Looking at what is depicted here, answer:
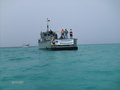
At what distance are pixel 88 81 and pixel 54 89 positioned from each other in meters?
1.79

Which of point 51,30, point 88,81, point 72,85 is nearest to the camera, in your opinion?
point 72,85

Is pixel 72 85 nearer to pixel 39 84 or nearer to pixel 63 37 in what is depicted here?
pixel 39 84

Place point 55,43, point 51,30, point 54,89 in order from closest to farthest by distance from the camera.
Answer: point 54,89 < point 55,43 < point 51,30

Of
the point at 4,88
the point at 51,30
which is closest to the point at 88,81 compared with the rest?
the point at 4,88

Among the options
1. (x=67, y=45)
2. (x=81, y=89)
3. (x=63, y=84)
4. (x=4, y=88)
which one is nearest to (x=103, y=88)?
(x=81, y=89)

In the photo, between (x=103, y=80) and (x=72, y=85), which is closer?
(x=72, y=85)

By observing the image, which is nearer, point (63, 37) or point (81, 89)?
point (81, 89)

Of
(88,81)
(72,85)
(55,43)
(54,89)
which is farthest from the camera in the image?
(55,43)

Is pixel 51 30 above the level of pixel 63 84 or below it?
above

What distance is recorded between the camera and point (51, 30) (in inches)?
1688

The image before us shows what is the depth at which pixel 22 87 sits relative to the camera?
21.8ft

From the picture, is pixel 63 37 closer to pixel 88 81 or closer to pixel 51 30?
pixel 51 30

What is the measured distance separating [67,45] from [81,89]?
90.5ft

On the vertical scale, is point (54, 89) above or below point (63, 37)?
below
